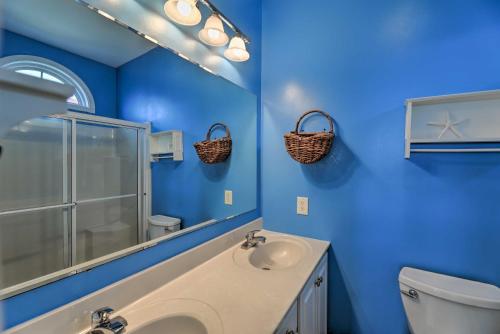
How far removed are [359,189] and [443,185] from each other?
41cm

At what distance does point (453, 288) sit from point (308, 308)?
2.28 ft

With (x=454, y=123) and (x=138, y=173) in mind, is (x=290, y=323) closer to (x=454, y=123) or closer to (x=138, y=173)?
(x=138, y=173)

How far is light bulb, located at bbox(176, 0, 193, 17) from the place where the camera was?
1031 mm

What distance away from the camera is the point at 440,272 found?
1.20 meters

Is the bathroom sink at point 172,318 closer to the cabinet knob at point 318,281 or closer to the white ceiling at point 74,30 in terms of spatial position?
the cabinet knob at point 318,281

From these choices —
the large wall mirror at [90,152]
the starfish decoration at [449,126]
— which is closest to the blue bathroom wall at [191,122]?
the large wall mirror at [90,152]

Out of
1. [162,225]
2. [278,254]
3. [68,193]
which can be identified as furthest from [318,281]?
[68,193]

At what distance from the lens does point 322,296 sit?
1358 millimetres

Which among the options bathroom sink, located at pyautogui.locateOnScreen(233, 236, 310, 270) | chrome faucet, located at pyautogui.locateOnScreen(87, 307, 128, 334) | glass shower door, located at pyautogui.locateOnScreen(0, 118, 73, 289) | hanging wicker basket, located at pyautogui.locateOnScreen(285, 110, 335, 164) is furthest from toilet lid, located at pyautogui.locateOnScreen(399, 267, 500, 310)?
glass shower door, located at pyautogui.locateOnScreen(0, 118, 73, 289)

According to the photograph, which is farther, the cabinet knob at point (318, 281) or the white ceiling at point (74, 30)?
the cabinet knob at point (318, 281)

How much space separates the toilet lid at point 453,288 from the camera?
0.99m

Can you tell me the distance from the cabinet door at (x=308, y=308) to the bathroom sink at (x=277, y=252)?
0.22m

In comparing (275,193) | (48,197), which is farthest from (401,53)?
(48,197)

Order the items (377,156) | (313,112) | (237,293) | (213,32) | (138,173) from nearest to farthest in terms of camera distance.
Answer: (237,293), (138,173), (213,32), (377,156), (313,112)
